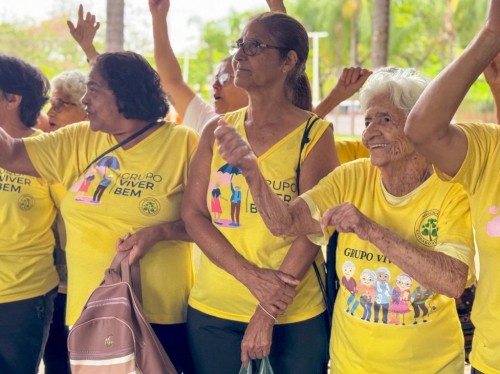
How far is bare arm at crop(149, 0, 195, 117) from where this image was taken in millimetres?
4156

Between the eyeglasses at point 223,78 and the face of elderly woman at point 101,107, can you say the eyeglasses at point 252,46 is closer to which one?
the face of elderly woman at point 101,107

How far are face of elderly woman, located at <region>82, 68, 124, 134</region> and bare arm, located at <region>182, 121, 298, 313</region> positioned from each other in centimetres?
45

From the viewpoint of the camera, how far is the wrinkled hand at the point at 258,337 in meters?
3.01

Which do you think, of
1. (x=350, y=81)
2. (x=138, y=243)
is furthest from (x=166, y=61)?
(x=138, y=243)

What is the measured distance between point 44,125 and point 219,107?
1.40 metres

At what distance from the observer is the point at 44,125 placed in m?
5.00

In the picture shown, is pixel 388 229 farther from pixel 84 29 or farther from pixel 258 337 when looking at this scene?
pixel 84 29

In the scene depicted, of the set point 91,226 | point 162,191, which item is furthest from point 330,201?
point 91,226

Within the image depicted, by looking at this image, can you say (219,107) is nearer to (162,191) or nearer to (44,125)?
(162,191)

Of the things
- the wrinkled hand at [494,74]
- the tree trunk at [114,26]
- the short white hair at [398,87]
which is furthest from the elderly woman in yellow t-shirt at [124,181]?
the tree trunk at [114,26]

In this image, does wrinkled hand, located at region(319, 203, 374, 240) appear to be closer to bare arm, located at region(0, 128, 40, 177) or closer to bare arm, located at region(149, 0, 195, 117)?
bare arm, located at region(0, 128, 40, 177)

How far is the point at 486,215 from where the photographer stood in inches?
96.1

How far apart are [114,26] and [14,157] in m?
4.21

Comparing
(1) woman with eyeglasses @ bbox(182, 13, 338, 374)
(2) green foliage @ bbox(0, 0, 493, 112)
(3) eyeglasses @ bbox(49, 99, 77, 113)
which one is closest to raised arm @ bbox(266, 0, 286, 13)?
(1) woman with eyeglasses @ bbox(182, 13, 338, 374)
